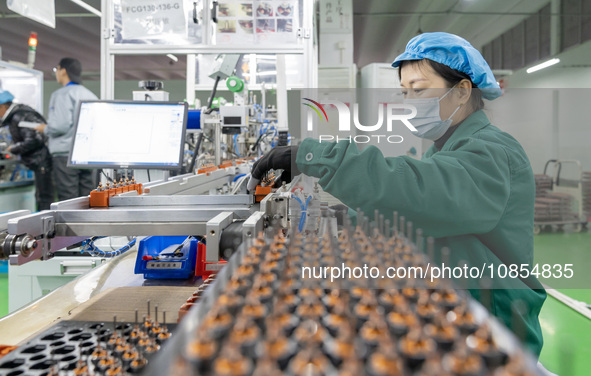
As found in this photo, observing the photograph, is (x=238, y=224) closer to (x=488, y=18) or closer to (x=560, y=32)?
(x=560, y=32)

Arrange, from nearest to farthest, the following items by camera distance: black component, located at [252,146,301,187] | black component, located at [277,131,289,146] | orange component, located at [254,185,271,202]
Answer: black component, located at [252,146,301,187], orange component, located at [254,185,271,202], black component, located at [277,131,289,146]

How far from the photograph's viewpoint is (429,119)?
50.8 inches

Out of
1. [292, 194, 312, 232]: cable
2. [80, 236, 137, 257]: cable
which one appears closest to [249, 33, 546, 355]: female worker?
[292, 194, 312, 232]: cable

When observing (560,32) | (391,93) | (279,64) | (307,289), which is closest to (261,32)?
(279,64)

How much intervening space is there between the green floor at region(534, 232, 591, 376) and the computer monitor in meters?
1.56

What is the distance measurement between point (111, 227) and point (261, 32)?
174 centimetres

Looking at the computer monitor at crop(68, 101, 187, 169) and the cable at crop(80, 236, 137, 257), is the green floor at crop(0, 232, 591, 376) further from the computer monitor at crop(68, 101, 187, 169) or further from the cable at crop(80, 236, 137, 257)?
the computer monitor at crop(68, 101, 187, 169)

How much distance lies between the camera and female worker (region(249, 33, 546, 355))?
100cm

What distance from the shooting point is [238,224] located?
41.7 inches

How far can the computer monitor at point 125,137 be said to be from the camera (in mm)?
1673

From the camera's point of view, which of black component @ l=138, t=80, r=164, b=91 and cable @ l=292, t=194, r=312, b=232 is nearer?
cable @ l=292, t=194, r=312, b=232

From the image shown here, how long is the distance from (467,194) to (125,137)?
1334 mm

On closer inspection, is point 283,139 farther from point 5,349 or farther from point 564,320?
point 564,320

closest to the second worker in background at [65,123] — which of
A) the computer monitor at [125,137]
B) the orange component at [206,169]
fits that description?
the orange component at [206,169]
